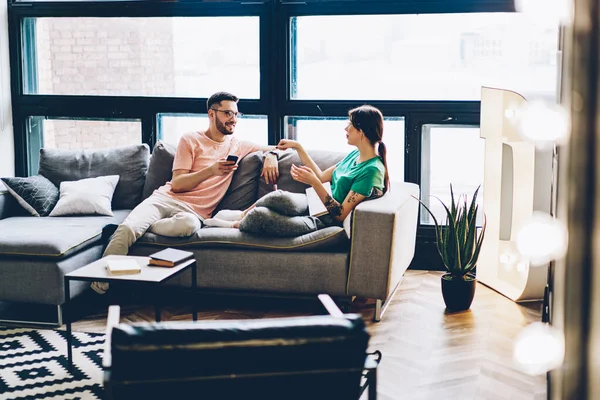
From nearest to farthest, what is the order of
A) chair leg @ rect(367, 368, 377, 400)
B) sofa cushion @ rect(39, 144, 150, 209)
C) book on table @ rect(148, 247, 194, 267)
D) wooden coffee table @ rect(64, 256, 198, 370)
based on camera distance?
chair leg @ rect(367, 368, 377, 400), wooden coffee table @ rect(64, 256, 198, 370), book on table @ rect(148, 247, 194, 267), sofa cushion @ rect(39, 144, 150, 209)

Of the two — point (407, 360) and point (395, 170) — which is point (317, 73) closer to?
point (395, 170)

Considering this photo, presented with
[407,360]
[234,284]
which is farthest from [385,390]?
[234,284]

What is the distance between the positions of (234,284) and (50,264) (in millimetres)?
946

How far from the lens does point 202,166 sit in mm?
4367

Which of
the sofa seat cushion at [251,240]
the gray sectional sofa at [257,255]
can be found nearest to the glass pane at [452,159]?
the gray sectional sofa at [257,255]

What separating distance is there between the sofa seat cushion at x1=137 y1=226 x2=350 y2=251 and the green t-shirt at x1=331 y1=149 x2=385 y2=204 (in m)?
0.23

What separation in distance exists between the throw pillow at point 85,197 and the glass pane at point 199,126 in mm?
681

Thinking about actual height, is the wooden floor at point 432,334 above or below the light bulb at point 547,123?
below

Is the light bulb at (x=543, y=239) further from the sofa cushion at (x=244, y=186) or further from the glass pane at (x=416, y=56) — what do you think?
the glass pane at (x=416, y=56)

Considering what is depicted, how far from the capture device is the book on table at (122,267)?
10.2 feet

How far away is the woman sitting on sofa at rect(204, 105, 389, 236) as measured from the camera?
152 inches

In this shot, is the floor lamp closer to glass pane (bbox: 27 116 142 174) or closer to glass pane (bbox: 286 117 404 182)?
glass pane (bbox: 286 117 404 182)

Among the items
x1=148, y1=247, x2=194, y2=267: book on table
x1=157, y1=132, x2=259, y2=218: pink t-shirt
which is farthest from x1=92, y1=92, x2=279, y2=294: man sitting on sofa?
x1=148, y1=247, x2=194, y2=267: book on table

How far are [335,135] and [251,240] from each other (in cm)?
138
